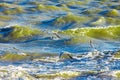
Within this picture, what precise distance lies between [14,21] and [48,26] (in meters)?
0.99

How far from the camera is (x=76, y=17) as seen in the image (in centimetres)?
1098

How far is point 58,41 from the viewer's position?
850 cm

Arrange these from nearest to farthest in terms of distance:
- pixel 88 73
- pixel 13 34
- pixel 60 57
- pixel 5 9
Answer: pixel 88 73, pixel 60 57, pixel 13 34, pixel 5 9

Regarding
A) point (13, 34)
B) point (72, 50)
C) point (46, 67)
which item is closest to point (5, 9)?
point (13, 34)

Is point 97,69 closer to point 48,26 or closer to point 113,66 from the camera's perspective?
point 113,66

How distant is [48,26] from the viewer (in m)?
10.2

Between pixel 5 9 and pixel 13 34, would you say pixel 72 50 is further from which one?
pixel 5 9

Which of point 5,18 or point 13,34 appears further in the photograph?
point 5,18

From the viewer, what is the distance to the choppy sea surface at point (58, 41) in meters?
6.27

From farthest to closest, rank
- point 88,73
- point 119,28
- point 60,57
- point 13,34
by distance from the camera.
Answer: point 119,28
point 13,34
point 60,57
point 88,73

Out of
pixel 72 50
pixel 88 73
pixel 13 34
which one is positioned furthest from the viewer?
pixel 13 34

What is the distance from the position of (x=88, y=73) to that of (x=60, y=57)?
1131 mm

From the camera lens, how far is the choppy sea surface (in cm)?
627

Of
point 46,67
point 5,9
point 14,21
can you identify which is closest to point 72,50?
point 46,67
